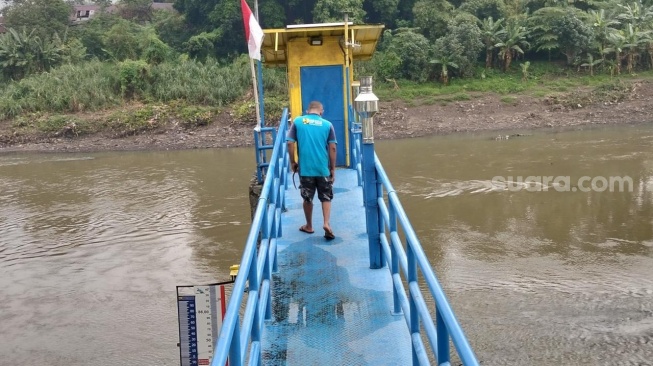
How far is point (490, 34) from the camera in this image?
28578 mm

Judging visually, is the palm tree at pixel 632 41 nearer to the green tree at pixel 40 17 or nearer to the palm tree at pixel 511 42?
the palm tree at pixel 511 42

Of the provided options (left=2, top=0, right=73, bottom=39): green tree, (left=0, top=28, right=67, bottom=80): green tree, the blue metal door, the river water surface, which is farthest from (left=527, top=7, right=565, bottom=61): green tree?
(left=2, top=0, right=73, bottom=39): green tree

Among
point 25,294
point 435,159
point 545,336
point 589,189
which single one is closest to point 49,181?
point 25,294

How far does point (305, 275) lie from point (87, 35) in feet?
Result: 116

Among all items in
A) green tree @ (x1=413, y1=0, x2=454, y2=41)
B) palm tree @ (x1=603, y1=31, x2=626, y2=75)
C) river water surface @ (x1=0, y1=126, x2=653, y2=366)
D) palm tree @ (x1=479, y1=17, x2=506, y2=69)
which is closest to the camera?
river water surface @ (x1=0, y1=126, x2=653, y2=366)

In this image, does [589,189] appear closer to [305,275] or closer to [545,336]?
[545,336]

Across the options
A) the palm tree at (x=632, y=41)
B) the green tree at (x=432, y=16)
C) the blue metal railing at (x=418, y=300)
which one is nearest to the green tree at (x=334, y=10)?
the green tree at (x=432, y=16)

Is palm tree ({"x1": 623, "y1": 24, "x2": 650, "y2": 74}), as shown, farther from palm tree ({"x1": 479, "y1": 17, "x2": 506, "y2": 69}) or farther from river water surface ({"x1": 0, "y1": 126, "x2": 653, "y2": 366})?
river water surface ({"x1": 0, "y1": 126, "x2": 653, "y2": 366})

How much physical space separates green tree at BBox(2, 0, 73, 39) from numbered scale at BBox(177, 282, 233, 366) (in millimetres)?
35161

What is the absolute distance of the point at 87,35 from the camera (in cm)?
3653

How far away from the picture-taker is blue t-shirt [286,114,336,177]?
566 centimetres

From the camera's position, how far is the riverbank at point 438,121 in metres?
24.6
